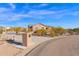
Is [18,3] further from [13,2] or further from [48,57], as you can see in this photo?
[48,57]

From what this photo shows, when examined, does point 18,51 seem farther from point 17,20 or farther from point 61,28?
point 61,28

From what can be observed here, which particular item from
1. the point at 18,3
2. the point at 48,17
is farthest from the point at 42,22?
the point at 18,3

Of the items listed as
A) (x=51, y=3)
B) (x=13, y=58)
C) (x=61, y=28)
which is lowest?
(x=13, y=58)

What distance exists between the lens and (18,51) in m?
11.9

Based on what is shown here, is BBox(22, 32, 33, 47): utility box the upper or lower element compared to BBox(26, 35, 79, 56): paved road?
upper

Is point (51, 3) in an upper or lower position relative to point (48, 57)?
upper

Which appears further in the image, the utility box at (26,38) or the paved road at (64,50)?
the utility box at (26,38)

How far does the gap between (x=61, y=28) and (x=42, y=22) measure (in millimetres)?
951

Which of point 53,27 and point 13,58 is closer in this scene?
point 13,58

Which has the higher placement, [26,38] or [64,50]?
[26,38]

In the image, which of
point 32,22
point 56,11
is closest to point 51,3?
point 56,11

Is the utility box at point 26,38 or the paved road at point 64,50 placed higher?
the utility box at point 26,38

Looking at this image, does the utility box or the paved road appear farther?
the utility box

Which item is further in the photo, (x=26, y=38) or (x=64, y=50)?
(x=26, y=38)
